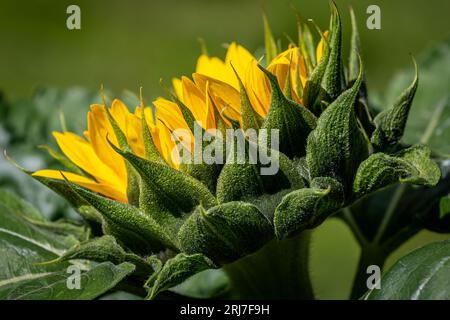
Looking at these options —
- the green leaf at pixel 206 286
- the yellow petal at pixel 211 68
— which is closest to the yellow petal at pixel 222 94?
the yellow petal at pixel 211 68

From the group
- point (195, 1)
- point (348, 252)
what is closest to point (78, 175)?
point (348, 252)

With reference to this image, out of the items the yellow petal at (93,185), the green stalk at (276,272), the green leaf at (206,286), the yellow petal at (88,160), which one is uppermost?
the yellow petal at (88,160)

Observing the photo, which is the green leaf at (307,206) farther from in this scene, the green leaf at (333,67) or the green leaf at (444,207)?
the green leaf at (444,207)

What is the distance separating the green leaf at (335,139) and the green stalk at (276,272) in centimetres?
14

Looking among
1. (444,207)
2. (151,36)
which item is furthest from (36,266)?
(151,36)

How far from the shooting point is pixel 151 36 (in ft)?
14.1

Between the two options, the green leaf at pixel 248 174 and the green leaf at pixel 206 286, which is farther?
the green leaf at pixel 206 286

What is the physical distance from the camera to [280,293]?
125cm

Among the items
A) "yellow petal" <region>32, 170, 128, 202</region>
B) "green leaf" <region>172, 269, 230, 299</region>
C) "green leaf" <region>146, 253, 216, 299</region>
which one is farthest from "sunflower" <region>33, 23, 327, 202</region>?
"green leaf" <region>172, 269, 230, 299</region>

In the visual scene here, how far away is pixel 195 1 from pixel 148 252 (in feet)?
A: 11.6

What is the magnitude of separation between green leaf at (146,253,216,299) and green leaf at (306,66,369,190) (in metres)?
0.18

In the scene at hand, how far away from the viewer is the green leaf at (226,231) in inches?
40.1

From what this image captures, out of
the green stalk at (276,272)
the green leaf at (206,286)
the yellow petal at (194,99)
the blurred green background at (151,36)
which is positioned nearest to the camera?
the yellow petal at (194,99)

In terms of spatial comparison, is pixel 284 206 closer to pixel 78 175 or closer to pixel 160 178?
pixel 160 178
